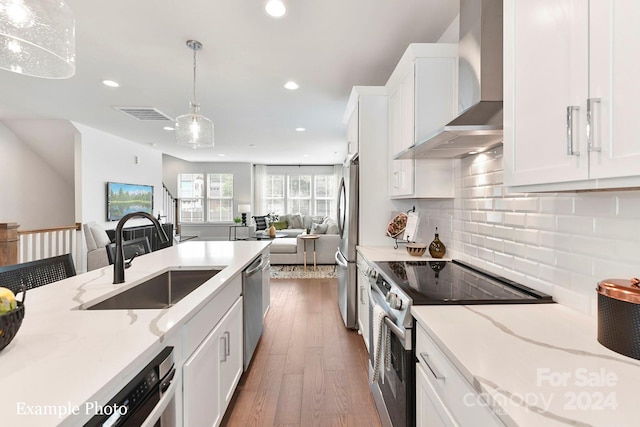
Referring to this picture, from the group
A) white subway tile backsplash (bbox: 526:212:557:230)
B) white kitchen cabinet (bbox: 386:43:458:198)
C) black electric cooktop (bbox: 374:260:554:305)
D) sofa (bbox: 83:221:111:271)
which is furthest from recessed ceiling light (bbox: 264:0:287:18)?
sofa (bbox: 83:221:111:271)

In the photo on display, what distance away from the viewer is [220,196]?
9.54 meters

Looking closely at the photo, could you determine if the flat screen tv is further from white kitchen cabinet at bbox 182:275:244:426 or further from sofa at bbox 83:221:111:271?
white kitchen cabinet at bbox 182:275:244:426

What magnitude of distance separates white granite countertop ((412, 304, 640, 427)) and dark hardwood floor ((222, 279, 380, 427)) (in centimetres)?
117

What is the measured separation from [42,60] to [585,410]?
2.30 m

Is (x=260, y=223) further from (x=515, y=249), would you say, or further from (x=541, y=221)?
(x=541, y=221)

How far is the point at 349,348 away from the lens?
268cm

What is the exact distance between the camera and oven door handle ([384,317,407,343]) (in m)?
1.24

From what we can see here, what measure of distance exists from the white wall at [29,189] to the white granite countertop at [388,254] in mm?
6117

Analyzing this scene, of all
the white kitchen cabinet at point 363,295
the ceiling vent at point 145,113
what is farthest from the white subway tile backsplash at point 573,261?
the ceiling vent at point 145,113

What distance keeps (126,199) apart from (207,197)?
3.46 m

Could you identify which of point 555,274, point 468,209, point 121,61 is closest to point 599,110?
point 555,274

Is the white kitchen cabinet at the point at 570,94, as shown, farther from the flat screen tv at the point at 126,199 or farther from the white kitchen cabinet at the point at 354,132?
the flat screen tv at the point at 126,199

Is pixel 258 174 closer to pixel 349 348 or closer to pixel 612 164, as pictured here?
pixel 349 348

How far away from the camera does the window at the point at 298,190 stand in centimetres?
1002
